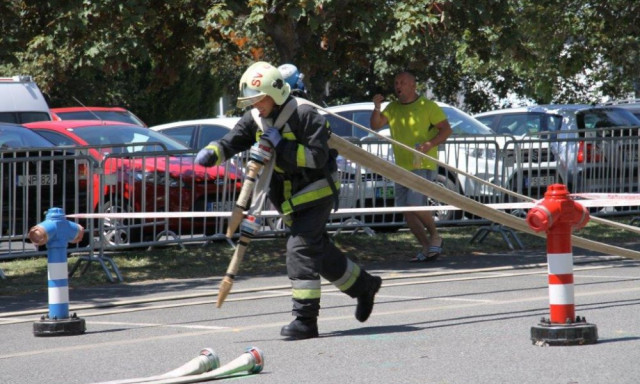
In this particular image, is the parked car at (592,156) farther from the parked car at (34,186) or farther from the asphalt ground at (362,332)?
the parked car at (34,186)

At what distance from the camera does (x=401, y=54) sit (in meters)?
13.3

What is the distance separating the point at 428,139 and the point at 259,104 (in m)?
5.06

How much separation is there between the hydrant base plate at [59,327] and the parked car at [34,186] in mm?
4106

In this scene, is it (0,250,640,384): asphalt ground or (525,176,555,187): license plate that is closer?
(0,250,640,384): asphalt ground

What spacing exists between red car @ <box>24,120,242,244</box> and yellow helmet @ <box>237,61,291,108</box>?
5.30 m

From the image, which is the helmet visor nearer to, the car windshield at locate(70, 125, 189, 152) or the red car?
the red car

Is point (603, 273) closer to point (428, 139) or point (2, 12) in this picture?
point (428, 139)

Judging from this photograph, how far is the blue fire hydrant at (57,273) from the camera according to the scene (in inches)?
329

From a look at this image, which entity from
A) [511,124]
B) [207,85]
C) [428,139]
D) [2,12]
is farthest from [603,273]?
[207,85]

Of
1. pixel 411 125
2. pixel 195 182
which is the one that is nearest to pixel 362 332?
pixel 411 125

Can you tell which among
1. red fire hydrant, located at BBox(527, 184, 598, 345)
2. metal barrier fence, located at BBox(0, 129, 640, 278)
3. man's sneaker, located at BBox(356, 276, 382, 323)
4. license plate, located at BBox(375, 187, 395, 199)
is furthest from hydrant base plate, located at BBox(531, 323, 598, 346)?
license plate, located at BBox(375, 187, 395, 199)

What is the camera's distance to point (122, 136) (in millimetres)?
15617

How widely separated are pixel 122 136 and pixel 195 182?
6.73ft

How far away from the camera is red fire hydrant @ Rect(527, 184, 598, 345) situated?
6.96 metres
